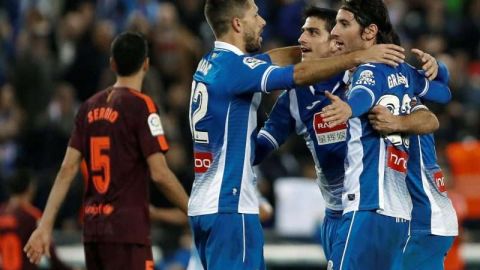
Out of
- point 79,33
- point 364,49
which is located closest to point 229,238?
point 364,49

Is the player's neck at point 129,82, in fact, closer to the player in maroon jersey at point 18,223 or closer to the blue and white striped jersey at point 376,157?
the blue and white striped jersey at point 376,157

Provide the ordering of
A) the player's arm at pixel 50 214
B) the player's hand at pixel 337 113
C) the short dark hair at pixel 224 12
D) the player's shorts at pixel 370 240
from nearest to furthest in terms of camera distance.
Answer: the player's hand at pixel 337 113
the player's shorts at pixel 370 240
the short dark hair at pixel 224 12
the player's arm at pixel 50 214

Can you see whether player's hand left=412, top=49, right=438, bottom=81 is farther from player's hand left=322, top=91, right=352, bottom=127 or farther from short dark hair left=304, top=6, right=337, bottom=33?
player's hand left=322, top=91, right=352, bottom=127

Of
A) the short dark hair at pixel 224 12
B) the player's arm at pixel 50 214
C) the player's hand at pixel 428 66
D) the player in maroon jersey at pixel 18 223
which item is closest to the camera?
the short dark hair at pixel 224 12

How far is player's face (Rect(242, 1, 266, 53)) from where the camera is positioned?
27.7ft

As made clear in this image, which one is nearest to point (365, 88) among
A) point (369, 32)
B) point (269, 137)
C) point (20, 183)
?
point (369, 32)

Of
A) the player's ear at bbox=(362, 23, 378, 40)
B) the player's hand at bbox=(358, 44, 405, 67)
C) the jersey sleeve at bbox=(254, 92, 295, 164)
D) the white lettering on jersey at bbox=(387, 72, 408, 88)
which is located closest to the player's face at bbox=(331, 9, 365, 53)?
the player's ear at bbox=(362, 23, 378, 40)

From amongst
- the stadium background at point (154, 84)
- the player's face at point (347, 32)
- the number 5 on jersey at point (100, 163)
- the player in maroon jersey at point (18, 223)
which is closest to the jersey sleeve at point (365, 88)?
the player's face at point (347, 32)

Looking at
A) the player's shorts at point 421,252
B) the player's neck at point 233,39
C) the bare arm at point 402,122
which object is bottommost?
the player's shorts at point 421,252

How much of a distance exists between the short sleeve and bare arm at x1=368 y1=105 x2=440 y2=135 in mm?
1881

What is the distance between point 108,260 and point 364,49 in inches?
101

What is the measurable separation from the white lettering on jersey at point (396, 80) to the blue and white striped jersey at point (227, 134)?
0.76m

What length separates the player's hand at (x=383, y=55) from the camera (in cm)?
796

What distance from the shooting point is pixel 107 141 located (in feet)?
30.3
